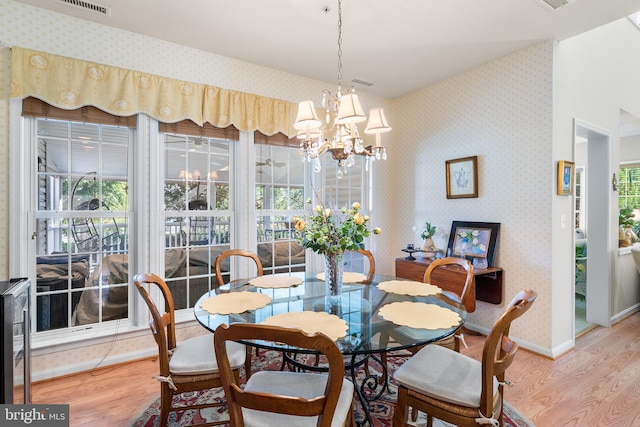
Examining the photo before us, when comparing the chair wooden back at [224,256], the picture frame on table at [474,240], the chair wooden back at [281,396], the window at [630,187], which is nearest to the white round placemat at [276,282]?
the chair wooden back at [224,256]

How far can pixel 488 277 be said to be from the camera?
3268mm

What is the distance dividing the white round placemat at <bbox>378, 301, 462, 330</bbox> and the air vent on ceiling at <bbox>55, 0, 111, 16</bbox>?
2880mm

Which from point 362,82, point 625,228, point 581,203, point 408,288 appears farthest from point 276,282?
point 581,203

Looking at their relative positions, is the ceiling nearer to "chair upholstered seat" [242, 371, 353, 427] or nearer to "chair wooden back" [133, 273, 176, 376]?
"chair wooden back" [133, 273, 176, 376]

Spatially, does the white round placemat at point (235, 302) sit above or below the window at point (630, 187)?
below

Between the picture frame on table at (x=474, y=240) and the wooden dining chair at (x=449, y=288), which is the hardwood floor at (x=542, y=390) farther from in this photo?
the picture frame on table at (x=474, y=240)

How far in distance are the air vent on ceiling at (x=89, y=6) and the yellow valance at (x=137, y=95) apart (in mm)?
380

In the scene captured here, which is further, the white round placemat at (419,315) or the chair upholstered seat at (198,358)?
the chair upholstered seat at (198,358)

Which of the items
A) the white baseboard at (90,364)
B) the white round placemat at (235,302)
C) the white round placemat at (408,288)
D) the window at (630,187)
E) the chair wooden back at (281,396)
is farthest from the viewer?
the window at (630,187)

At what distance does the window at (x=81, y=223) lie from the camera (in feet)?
8.44

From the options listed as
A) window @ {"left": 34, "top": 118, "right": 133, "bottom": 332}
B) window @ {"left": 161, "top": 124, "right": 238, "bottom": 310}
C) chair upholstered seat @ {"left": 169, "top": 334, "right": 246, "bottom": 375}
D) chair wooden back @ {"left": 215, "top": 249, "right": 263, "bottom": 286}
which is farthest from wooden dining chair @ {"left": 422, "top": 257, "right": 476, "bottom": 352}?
window @ {"left": 34, "top": 118, "right": 133, "bottom": 332}

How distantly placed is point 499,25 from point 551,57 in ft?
2.01

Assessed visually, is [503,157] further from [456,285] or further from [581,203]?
[581,203]

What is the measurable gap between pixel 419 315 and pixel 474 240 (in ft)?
6.68
